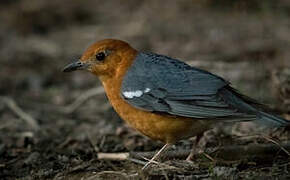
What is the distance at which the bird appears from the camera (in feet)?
15.6

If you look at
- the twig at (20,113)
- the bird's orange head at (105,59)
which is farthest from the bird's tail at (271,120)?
the twig at (20,113)

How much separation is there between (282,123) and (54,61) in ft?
18.6

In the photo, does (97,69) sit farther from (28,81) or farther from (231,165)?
(28,81)

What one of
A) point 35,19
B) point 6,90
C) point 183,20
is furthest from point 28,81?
point 183,20

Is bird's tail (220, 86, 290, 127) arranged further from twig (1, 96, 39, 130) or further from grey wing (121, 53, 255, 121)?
twig (1, 96, 39, 130)

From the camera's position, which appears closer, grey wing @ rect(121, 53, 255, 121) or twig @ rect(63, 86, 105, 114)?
grey wing @ rect(121, 53, 255, 121)

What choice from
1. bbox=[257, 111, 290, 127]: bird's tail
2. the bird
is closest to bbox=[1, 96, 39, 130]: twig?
the bird

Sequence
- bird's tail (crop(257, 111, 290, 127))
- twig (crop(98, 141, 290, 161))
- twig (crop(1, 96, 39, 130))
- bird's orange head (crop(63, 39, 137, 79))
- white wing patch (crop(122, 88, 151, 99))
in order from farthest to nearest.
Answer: twig (crop(1, 96, 39, 130)) → bird's orange head (crop(63, 39, 137, 79)) → white wing patch (crop(122, 88, 151, 99)) → twig (crop(98, 141, 290, 161)) → bird's tail (crop(257, 111, 290, 127))

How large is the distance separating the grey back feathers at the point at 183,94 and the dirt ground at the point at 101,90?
0.42m

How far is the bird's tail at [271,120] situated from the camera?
4.66 metres

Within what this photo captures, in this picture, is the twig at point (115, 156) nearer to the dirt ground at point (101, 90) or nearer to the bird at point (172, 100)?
the dirt ground at point (101, 90)

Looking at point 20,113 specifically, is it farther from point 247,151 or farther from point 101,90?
point 247,151

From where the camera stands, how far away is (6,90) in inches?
337

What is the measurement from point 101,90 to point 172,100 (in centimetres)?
296
